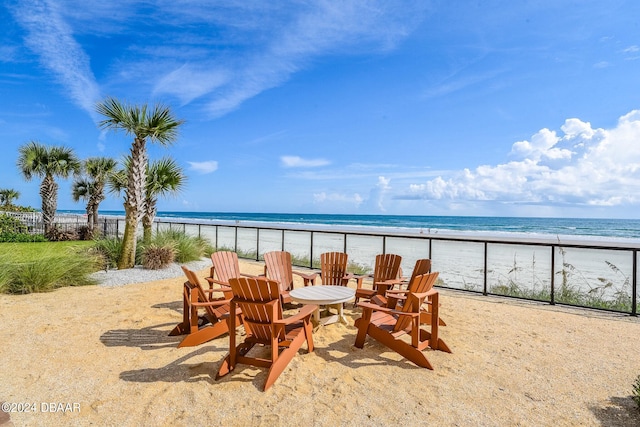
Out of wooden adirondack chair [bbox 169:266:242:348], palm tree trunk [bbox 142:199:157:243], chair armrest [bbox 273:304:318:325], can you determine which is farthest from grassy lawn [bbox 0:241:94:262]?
chair armrest [bbox 273:304:318:325]

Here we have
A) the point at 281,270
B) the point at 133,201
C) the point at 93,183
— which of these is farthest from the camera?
the point at 93,183

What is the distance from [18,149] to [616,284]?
24868 millimetres

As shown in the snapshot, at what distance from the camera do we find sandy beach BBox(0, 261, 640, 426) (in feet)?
7.84

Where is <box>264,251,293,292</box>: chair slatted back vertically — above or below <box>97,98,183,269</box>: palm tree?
below

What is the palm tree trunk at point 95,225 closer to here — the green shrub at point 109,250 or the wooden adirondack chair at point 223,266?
the green shrub at point 109,250

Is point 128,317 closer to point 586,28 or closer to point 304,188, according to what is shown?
point 586,28

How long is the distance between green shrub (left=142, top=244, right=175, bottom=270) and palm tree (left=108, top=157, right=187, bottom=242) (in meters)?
1.63

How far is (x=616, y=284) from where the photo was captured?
360 inches

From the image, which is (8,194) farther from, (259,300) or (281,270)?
(259,300)

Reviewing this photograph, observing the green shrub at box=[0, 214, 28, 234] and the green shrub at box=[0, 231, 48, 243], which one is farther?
the green shrub at box=[0, 214, 28, 234]

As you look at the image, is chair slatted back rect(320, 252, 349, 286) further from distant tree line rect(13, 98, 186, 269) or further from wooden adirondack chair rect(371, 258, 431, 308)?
distant tree line rect(13, 98, 186, 269)

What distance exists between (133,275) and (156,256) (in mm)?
702

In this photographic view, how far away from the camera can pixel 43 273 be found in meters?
6.03

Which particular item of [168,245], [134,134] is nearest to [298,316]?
[168,245]
